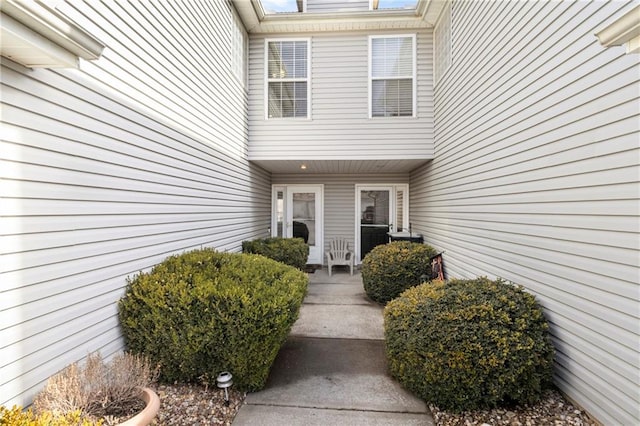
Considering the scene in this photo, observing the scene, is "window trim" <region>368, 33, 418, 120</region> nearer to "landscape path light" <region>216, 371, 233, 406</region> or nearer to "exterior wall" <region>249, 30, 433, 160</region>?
"exterior wall" <region>249, 30, 433, 160</region>

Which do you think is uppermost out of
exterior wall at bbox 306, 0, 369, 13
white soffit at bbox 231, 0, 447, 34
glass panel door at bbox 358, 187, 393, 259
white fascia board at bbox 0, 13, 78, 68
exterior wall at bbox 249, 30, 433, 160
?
exterior wall at bbox 306, 0, 369, 13

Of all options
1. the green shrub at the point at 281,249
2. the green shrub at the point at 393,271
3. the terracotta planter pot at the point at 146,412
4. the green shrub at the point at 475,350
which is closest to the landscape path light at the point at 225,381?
the terracotta planter pot at the point at 146,412

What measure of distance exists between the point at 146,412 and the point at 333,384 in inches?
64.5

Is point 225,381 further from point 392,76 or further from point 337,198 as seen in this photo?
point 337,198

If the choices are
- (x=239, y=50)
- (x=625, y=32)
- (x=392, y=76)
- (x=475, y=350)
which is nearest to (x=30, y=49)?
(x=625, y=32)

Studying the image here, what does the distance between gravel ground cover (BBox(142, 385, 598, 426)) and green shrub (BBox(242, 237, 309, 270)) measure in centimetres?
345

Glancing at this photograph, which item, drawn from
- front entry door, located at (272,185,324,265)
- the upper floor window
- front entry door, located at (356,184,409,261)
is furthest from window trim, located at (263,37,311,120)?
front entry door, located at (356,184,409,261)

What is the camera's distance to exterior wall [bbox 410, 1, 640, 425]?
1.96 metres

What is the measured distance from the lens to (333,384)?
2893 millimetres

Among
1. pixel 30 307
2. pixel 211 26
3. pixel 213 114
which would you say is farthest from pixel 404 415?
pixel 211 26

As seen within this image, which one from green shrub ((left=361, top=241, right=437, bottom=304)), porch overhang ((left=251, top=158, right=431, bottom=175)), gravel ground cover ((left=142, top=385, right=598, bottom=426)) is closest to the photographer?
gravel ground cover ((left=142, top=385, right=598, bottom=426))

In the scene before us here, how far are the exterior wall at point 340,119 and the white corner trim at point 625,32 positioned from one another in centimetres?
455

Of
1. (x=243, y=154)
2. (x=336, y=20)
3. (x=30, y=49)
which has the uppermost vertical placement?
(x=336, y=20)

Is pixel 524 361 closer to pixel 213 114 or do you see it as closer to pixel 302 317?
pixel 302 317
